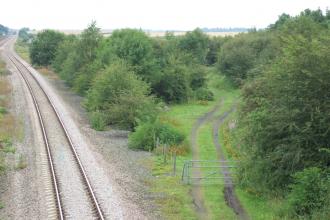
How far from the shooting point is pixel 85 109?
5088 cm

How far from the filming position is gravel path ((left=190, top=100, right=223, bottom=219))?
2162 cm

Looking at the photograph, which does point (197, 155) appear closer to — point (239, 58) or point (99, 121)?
point (99, 121)

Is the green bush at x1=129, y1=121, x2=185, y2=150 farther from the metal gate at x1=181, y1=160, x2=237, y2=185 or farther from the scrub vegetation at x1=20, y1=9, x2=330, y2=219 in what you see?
the metal gate at x1=181, y1=160, x2=237, y2=185

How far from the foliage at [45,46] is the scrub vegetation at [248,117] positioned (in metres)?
30.8

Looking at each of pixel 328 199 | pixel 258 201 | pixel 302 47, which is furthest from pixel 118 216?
pixel 302 47

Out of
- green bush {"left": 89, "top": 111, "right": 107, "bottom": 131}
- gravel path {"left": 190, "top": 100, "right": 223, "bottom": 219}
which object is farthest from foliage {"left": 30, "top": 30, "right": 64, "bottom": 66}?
green bush {"left": 89, "top": 111, "right": 107, "bottom": 131}

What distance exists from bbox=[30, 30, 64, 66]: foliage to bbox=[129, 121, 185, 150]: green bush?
62342mm

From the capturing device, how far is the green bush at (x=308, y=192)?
1905 cm

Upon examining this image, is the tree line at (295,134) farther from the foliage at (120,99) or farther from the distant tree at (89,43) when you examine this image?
the distant tree at (89,43)

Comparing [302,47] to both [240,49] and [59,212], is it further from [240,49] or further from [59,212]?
[240,49]

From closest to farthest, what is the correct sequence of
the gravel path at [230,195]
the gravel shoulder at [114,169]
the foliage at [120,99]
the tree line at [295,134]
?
the tree line at [295,134], the gravel path at [230,195], the gravel shoulder at [114,169], the foliage at [120,99]

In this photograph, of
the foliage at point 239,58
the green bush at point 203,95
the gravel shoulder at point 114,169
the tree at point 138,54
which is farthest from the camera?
the foliage at point 239,58

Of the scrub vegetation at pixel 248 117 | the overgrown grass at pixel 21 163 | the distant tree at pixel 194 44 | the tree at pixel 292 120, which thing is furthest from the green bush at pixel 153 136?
the distant tree at pixel 194 44

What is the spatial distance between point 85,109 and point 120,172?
24.2 metres
